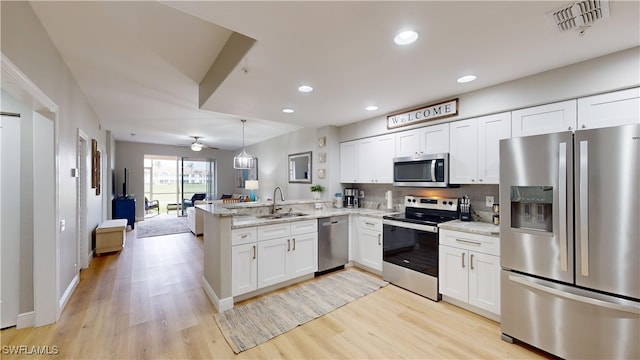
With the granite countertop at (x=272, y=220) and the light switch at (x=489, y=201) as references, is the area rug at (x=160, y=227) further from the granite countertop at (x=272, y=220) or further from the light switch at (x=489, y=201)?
the light switch at (x=489, y=201)

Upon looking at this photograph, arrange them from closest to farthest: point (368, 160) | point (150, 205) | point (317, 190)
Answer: point (368, 160), point (317, 190), point (150, 205)

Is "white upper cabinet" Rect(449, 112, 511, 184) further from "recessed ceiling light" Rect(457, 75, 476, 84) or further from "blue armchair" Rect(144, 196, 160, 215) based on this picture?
"blue armchair" Rect(144, 196, 160, 215)

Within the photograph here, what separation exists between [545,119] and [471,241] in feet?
4.53

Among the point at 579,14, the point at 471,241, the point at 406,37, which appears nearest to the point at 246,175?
the point at 471,241

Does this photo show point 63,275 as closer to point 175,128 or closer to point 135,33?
point 135,33

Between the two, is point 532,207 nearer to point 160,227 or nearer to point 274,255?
point 274,255

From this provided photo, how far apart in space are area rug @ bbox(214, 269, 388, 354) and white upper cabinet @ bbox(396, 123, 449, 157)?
1883 mm

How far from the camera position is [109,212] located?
654 cm

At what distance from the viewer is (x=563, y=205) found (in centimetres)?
193

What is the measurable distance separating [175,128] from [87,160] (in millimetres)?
2291

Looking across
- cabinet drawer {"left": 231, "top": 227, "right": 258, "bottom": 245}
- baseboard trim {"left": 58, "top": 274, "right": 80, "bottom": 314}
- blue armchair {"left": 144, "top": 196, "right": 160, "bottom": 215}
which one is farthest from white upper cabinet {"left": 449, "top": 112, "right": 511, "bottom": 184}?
blue armchair {"left": 144, "top": 196, "right": 160, "bottom": 215}

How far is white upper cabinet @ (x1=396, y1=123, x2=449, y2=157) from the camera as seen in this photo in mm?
3197

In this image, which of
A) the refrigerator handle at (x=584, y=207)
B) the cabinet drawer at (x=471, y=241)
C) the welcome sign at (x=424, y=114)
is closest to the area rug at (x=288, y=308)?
the cabinet drawer at (x=471, y=241)

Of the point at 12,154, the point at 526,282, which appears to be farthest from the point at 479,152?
the point at 12,154
